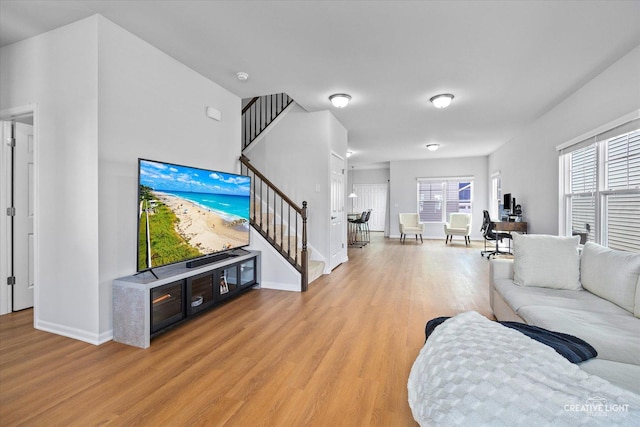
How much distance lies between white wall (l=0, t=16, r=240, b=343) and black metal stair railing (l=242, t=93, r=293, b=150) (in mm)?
2481

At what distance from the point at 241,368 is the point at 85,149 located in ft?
7.07

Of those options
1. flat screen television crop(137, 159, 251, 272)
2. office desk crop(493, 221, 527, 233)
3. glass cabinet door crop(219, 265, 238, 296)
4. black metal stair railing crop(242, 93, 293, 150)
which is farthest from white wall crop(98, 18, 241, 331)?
office desk crop(493, 221, 527, 233)

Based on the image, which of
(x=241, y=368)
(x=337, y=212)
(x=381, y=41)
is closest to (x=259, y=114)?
(x=337, y=212)

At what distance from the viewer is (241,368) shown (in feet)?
6.64

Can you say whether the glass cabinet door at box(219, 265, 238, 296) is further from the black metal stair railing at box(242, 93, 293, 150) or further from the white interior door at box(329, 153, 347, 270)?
the black metal stair railing at box(242, 93, 293, 150)

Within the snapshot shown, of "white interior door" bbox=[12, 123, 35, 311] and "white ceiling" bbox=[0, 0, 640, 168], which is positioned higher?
"white ceiling" bbox=[0, 0, 640, 168]

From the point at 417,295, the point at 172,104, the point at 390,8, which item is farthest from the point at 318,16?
the point at 417,295

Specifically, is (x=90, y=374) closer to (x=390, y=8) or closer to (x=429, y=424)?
(x=429, y=424)

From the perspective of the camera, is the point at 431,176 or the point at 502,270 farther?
the point at 431,176

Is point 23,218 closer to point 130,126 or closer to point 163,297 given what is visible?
point 130,126

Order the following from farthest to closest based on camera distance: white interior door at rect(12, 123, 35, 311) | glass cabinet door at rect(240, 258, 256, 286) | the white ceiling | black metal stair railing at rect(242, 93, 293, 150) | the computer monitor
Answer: the computer monitor, black metal stair railing at rect(242, 93, 293, 150), glass cabinet door at rect(240, 258, 256, 286), white interior door at rect(12, 123, 35, 311), the white ceiling

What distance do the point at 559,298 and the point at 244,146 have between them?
482 cm

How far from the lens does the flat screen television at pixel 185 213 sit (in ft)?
8.04

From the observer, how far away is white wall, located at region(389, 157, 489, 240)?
923 centimetres
